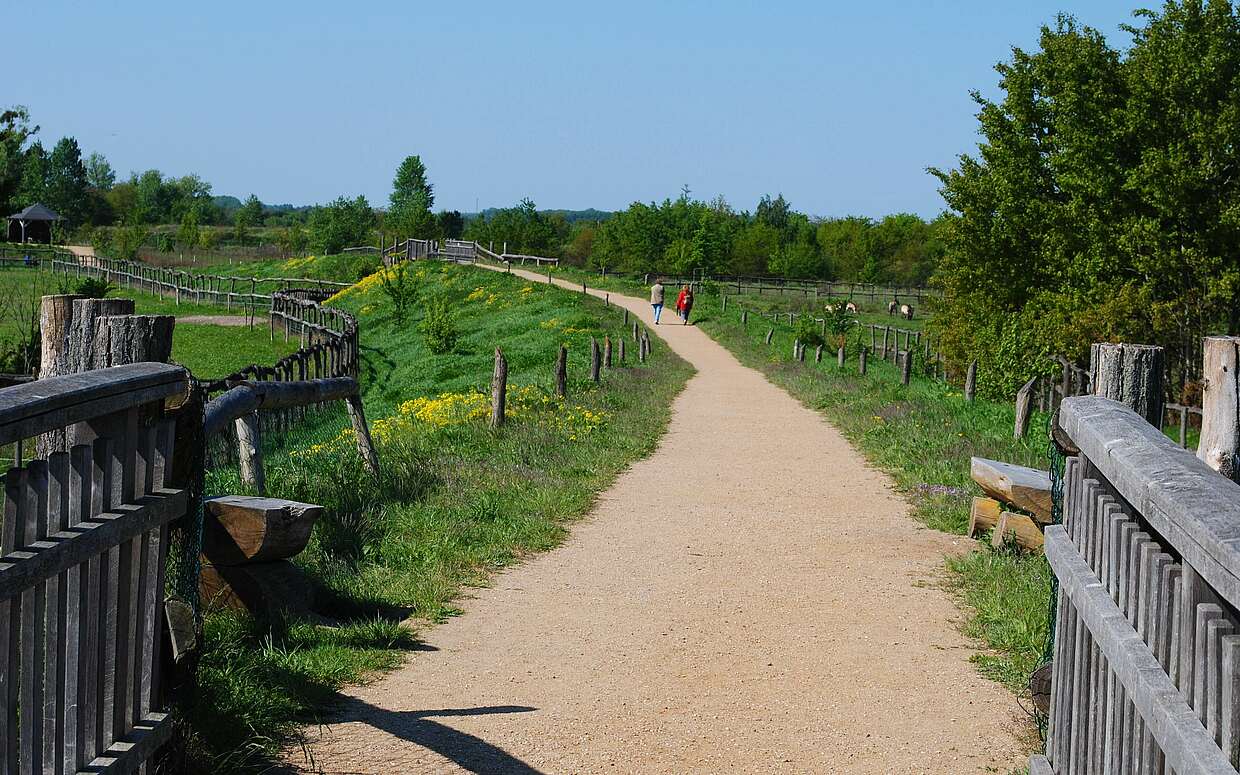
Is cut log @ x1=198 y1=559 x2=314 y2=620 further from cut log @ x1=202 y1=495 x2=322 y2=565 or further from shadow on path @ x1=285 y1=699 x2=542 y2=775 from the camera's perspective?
shadow on path @ x1=285 y1=699 x2=542 y2=775

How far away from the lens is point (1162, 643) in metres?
2.70

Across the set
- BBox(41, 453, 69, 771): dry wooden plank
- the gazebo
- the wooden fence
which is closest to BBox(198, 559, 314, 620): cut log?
BBox(41, 453, 69, 771): dry wooden plank

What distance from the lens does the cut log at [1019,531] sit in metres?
9.13

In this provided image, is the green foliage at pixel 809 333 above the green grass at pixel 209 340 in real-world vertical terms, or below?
above

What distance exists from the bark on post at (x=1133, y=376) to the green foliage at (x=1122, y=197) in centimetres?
2681

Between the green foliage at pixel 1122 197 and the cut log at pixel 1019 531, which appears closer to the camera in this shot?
the cut log at pixel 1019 531

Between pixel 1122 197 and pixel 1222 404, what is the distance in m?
31.6

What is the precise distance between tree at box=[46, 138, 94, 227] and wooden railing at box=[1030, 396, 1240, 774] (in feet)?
388

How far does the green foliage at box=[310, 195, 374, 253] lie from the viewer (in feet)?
310

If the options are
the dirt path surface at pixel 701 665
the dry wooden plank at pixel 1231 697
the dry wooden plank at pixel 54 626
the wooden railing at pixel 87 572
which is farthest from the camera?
the dirt path surface at pixel 701 665

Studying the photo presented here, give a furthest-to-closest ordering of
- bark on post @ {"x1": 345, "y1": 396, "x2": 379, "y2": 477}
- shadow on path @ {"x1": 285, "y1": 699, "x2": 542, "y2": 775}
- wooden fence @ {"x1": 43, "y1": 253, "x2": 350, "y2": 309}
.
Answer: wooden fence @ {"x1": 43, "y1": 253, "x2": 350, "y2": 309} → bark on post @ {"x1": 345, "y1": 396, "x2": 379, "y2": 477} → shadow on path @ {"x1": 285, "y1": 699, "x2": 542, "y2": 775}

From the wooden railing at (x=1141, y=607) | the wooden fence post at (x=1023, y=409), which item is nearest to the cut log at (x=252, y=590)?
the wooden railing at (x=1141, y=607)

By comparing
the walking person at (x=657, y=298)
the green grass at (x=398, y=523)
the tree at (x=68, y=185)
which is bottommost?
the green grass at (x=398, y=523)

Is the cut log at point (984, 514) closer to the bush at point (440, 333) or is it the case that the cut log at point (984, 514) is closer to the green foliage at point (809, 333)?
the green foliage at point (809, 333)
